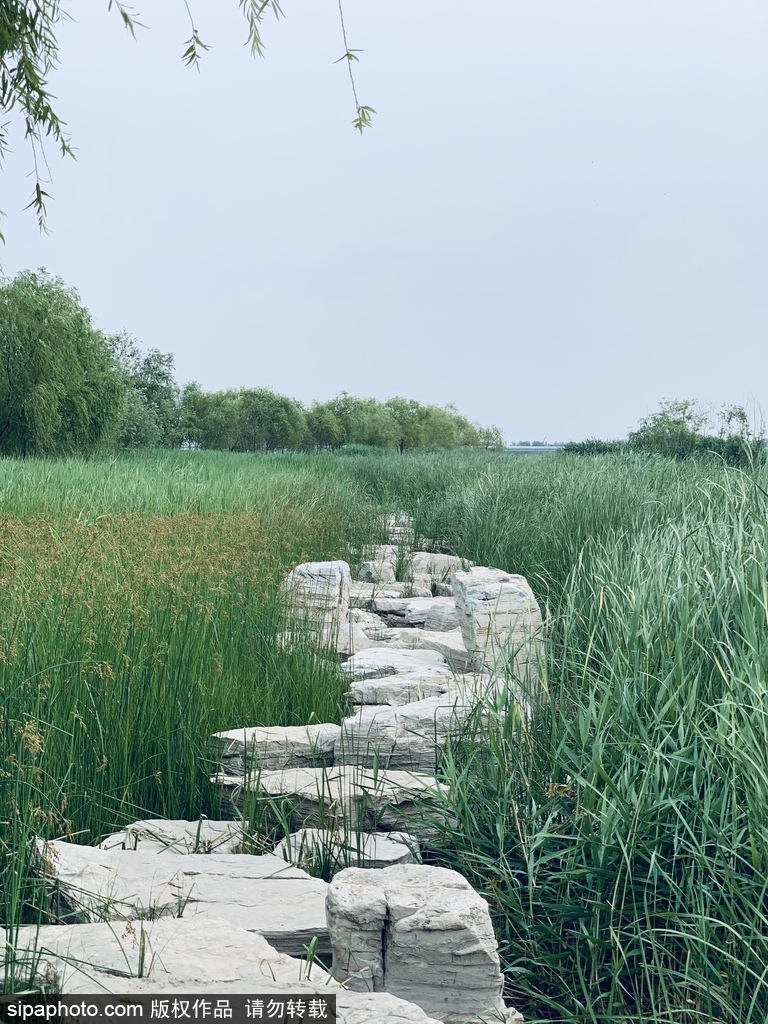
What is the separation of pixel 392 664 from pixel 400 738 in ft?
4.12

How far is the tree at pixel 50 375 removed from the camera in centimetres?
1994

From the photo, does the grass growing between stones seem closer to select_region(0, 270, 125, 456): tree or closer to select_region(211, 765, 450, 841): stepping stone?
select_region(211, 765, 450, 841): stepping stone

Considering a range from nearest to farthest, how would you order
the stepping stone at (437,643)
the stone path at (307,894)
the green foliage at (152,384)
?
1. the stone path at (307,894)
2. the stepping stone at (437,643)
3. the green foliage at (152,384)

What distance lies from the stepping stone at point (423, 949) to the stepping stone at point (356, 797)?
2.16ft

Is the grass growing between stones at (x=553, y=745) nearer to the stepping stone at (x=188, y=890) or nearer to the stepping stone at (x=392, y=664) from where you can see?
the stepping stone at (x=188, y=890)

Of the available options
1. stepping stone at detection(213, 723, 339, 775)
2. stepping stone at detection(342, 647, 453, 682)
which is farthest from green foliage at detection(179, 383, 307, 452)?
stepping stone at detection(213, 723, 339, 775)

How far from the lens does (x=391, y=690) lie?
13.0 feet

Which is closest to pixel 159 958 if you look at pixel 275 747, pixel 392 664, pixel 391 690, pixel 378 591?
pixel 275 747

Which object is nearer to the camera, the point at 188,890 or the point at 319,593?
the point at 188,890

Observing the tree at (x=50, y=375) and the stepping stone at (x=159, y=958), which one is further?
the tree at (x=50, y=375)

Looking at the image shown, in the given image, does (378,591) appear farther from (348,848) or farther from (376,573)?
(348,848)

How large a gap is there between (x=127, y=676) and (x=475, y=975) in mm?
1755

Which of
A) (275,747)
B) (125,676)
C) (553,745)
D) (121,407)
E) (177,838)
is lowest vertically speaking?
(177,838)

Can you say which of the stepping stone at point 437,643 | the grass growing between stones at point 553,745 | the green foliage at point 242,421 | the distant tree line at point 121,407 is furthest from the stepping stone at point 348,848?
the green foliage at point 242,421
